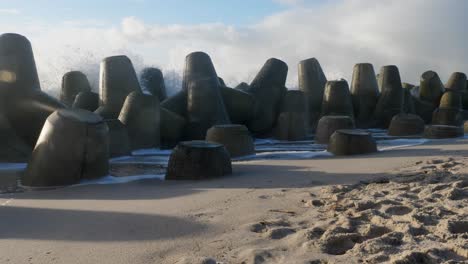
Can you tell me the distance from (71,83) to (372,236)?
1053cm

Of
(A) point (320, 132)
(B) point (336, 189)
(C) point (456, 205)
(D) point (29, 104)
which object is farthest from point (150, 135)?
(C) point (456, 205)

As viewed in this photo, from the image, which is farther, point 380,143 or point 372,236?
point 380,143

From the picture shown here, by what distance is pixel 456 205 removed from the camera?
3.11 m

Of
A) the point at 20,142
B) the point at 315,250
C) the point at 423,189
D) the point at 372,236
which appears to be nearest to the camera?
the point at 315,250

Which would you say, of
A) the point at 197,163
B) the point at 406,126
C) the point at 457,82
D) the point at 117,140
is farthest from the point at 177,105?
the point at 457,82

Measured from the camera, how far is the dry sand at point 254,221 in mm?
2354

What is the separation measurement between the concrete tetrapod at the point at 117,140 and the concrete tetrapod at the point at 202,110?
2167 mm

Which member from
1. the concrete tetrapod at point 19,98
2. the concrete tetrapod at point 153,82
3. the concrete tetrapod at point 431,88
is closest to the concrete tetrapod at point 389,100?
the concrete tetrapod at point 431,88

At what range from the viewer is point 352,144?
7020 mm

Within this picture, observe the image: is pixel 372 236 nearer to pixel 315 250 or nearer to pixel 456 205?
pixel 315 250

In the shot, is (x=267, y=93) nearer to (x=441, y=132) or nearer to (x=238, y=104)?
(x=238, y=104)

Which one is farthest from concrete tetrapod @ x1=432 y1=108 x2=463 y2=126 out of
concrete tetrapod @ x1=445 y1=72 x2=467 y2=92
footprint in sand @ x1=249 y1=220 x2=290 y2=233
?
footprint in sand @ x1=249 y1=220 x2=290 y2=233

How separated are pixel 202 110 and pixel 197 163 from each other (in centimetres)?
466

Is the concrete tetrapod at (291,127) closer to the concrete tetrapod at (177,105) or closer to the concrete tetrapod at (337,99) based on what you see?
the concrete tetrapod at (337,99)
